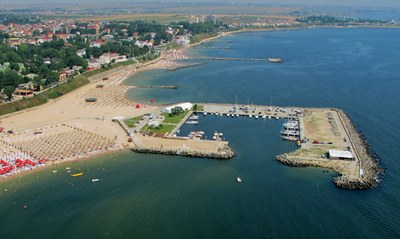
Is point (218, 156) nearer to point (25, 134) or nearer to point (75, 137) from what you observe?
point (75, 137)

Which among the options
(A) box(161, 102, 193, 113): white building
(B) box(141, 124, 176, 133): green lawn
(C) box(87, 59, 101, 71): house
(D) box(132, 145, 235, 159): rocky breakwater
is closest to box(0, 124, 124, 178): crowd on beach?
(D) box(132, 145, 235, 159): rocky breakwater

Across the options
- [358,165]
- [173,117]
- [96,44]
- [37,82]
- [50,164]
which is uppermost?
[96,44]

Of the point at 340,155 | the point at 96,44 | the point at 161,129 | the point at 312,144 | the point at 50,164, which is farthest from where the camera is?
the point at 96,44

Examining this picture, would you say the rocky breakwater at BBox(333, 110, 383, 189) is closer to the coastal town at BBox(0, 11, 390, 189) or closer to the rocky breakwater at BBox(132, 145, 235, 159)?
the coastal town at BBox(0, 11, 390, 189)

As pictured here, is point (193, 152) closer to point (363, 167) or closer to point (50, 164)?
point (50, 164)

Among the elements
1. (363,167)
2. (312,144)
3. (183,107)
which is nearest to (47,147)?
(183,107)

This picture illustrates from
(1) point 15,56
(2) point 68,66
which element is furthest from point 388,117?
(1) point 15,56

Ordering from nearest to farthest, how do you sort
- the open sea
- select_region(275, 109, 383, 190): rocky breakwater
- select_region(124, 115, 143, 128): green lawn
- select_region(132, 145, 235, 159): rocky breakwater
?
the open sea
select_region(275, 109, 383, 190): rocky breakwater
select_region(132, 145, 235, 159): rocky breakwater
select_region(124, 115, 143, 128): green lawn

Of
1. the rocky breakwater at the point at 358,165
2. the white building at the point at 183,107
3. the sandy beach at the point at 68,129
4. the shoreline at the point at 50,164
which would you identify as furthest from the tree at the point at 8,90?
the rocky breakwater at the point at 358,165
